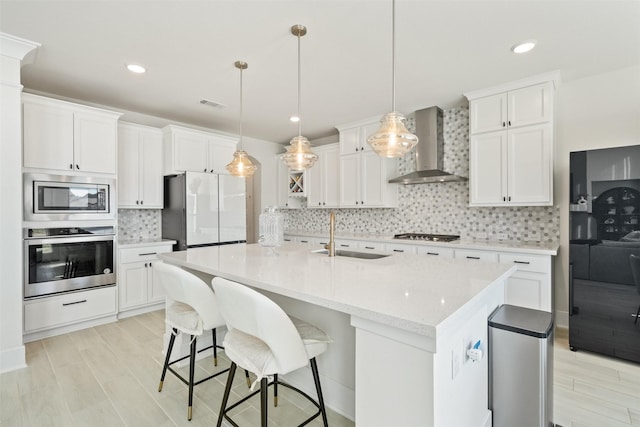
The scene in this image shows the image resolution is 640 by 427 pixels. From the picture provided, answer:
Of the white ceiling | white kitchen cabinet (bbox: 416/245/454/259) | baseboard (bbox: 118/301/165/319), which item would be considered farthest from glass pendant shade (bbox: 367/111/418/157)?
A: baseboard (bbox: 118/301/165/319)

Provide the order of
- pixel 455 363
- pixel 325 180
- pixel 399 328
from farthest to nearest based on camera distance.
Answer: pixel 325 180
pixel 455 363
pixel 399 328

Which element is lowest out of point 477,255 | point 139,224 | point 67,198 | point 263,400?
point 263,400

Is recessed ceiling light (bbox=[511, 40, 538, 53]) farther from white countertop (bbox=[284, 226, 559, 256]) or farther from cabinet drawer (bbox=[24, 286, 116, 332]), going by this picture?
cabinet drawer (bbox=[24, 286, 116, 332])

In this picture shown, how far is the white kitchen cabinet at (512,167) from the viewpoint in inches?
117

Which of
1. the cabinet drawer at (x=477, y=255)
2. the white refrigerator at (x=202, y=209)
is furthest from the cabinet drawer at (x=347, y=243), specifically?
the white refrigerator at (x=202, y=209)

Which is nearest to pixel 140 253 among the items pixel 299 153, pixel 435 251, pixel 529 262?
pixel 299 153

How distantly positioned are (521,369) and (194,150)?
4.22m

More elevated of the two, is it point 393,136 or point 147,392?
point 393,136

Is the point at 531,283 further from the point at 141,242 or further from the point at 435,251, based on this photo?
the point at 141,242

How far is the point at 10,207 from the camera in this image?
95.3 inches

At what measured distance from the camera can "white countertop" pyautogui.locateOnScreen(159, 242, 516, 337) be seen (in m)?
1.11

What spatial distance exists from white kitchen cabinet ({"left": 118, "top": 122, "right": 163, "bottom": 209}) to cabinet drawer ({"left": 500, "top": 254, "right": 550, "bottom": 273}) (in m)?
4.23

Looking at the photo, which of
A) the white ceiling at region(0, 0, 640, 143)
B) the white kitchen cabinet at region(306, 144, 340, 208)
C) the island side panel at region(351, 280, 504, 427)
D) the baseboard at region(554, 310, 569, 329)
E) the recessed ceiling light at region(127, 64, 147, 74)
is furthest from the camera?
the white kitchen cabinet at region(306, 144, 340, 208)

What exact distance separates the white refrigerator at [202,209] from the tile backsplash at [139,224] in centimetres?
11
